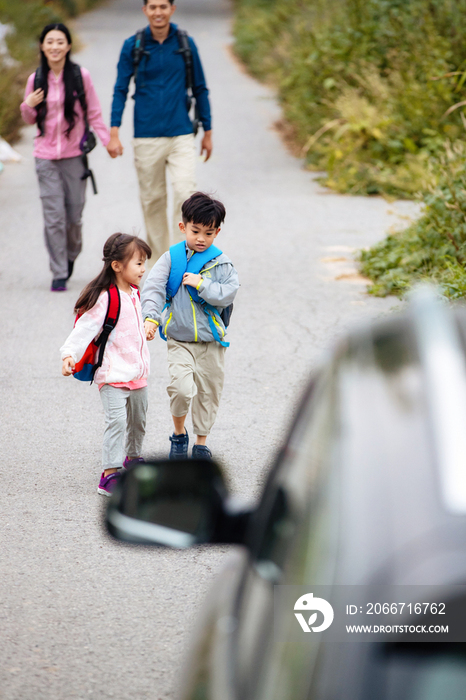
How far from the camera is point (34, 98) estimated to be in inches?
262

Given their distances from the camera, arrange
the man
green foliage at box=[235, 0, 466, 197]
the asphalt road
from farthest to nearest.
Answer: green foliage at box=[235, 0, 466, 197] → the man → the asphalt road

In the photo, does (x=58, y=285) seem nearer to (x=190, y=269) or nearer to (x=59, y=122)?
(x=59, y=122)

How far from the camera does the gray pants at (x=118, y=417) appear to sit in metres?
3.88

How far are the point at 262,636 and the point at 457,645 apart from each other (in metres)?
0.34

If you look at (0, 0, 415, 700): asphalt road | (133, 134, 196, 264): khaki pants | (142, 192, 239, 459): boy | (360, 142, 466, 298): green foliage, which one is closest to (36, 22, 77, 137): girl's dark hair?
(133, 134, 196, 264): khaki pants

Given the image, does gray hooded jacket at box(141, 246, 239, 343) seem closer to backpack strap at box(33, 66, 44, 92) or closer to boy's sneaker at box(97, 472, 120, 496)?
boy's sneaker at box(97, 472, 120, 496)

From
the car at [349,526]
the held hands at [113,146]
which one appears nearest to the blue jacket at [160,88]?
the held hands at [113,146]

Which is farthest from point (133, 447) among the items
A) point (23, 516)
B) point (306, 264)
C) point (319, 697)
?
point (306, 264)

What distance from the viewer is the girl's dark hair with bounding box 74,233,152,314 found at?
3.83 meters

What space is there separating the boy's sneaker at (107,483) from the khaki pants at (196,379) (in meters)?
0.42

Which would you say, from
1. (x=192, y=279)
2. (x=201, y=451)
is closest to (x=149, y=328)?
(x=192, y=279)

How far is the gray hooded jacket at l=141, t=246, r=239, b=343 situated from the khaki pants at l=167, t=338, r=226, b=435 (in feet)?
0.18

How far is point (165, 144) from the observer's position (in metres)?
7.34

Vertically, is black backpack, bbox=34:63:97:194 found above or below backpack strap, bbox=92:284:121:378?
below
